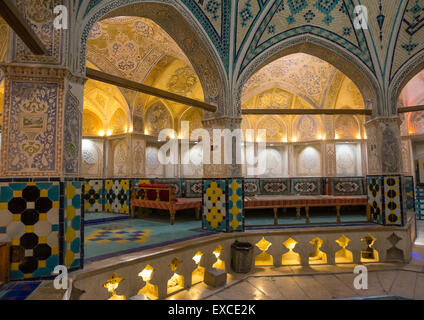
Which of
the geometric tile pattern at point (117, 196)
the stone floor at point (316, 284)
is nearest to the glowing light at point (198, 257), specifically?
the stone floor at point (316, 284)

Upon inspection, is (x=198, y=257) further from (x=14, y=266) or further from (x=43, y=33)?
(x=43, y=33)

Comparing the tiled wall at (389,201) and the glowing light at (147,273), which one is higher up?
the tiled wall at (389,201)

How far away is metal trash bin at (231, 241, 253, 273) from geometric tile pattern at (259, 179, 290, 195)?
5756 mm

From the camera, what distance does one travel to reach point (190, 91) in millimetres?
10766

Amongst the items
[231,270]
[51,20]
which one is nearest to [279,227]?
[231,270]

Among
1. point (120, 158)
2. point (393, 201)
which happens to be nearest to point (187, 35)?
→ point (120, 158)

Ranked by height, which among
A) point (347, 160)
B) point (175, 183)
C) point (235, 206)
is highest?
point (347, 160)

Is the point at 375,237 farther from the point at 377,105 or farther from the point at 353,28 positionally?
the point at 353,28

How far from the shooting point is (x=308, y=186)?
1143 cm

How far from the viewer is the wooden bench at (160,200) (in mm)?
7586

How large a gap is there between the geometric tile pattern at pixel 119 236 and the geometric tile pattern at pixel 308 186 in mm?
7098

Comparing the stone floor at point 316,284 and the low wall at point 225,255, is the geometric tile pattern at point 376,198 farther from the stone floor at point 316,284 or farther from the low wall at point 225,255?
the stone floor at point 316,284

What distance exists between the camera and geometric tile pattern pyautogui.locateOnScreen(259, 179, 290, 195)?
1151cm

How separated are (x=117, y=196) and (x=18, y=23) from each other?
764 centimetres
